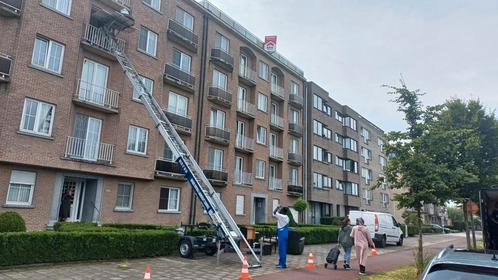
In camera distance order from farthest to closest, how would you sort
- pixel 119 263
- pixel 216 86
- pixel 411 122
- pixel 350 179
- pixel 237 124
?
1. pixel 350 179
2. pixel 237 124
3. pixel 216 86
4. pixel 411 122
5. pixel 119 263

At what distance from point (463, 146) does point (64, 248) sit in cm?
1587

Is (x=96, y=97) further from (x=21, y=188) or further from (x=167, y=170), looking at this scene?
(x=167, y=170)

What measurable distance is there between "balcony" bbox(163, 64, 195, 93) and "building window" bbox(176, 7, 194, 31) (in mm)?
3477

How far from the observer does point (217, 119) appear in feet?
87.7

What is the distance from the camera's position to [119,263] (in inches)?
459

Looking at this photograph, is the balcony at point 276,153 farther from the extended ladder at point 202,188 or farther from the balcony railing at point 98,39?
the extended ladder at point 202,188

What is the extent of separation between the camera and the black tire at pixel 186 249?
529 inches

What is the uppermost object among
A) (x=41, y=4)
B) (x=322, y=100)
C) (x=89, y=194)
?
(x=322, y=100)

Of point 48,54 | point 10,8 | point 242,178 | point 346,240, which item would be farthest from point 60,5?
point 242,178

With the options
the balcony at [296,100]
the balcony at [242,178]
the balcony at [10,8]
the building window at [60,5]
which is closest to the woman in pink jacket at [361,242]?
the balcony at [242,178]

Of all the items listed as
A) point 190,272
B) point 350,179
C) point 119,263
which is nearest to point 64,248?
point 119,263

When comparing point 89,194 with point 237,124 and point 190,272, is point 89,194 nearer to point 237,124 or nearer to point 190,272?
point 190,272

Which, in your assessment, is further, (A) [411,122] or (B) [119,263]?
(A) [411,122]

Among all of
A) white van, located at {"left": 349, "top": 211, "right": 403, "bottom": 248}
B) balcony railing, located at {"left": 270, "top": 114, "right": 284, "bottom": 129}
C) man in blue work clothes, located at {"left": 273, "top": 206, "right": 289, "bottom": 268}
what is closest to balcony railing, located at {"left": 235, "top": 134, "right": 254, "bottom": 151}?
balcony railing, located at {"left": 270, "top": 114, "right": 284, "bottom": 129}
